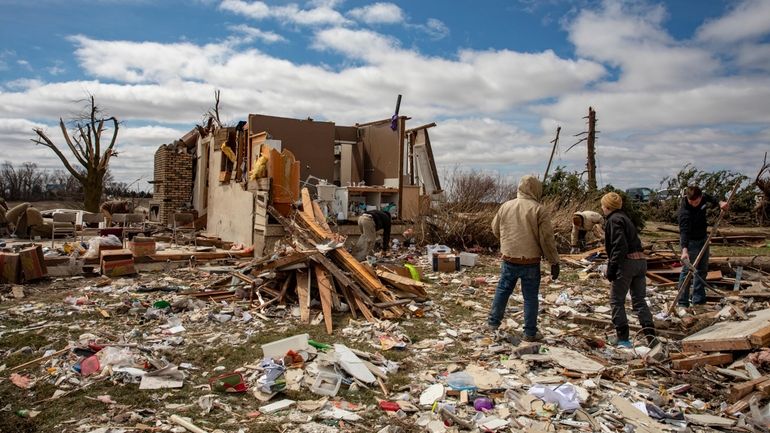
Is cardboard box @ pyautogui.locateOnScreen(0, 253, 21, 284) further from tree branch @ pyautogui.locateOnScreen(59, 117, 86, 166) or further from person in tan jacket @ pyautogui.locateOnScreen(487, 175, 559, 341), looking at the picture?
tree branch @ pyautogui.locateOnScreen(59, 117, 86, 166)

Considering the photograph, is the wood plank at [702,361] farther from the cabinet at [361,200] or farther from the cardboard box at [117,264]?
the cabinet at [361,200]

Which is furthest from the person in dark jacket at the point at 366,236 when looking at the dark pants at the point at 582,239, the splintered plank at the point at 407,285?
the dark pants at the point at 582,239

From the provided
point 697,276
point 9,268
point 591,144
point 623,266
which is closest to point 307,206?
point 9,268

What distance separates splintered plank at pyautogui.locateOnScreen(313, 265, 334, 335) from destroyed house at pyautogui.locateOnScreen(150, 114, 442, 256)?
428cm

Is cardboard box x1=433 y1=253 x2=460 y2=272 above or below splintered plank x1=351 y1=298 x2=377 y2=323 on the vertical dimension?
above

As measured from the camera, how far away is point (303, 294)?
7277 millimetres

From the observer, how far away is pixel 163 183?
2122 cm

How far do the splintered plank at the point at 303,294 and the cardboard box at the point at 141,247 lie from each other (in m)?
4.95

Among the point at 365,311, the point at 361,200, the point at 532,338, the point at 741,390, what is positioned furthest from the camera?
the point at 361,200

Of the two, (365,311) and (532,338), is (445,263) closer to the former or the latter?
(365,311)

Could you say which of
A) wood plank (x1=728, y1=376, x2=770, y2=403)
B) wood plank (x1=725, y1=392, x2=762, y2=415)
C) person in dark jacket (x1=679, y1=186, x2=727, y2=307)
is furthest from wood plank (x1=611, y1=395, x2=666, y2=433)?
person in dark jacket (x1=679, y1=186, x2=727, y2=307)

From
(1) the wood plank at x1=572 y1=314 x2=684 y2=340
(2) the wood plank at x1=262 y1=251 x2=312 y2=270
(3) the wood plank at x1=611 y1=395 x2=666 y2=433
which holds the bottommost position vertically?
(3) the wood plank at x1=611 y1=395 x2=666 y2=433

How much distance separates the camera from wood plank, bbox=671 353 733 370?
482 centimetres

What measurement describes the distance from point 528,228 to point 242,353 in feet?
10.8
